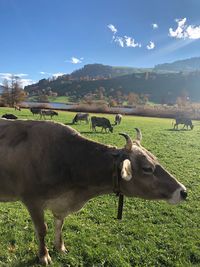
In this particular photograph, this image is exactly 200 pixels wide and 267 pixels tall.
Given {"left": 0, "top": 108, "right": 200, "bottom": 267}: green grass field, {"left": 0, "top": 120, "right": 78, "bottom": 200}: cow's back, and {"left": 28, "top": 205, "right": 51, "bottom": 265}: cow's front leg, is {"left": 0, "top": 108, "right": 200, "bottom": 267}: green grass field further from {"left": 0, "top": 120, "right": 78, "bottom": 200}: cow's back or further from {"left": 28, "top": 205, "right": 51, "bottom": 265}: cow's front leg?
{"left": 0, "top": 120, "right": 78, "bottom": 200}: cow's back

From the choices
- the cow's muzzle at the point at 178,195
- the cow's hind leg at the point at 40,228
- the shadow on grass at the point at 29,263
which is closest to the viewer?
the cow's muzzle at the point at 178,195

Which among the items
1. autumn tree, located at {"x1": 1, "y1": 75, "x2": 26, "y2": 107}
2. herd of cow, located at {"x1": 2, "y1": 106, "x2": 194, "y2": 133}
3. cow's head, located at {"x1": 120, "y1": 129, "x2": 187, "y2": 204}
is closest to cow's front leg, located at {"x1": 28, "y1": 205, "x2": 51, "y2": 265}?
cow's head, located at {"x1": 120, "y1": 129, "x2": 187, "y2": 204}

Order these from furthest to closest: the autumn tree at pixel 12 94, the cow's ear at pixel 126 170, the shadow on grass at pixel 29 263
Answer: the autumn tree at pixel 12 94, the shadow on grass at pixel 29 263, the cow's ear at pixel 126 170

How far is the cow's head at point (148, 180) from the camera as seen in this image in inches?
215

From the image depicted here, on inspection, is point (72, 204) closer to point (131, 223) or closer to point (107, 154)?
point (107, 154)

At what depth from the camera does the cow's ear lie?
502 cm

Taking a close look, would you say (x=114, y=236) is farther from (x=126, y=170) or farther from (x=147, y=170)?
(x=126, y=170)

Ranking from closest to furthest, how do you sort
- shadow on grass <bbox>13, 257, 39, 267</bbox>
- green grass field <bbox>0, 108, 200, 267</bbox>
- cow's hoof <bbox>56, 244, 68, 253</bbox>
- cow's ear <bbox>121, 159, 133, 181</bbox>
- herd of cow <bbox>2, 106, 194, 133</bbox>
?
cow's ear <bbox>121, 159, 133, 181</bbox>, shadow on grass <bbox>13, 257, 39, 267</bbox>, green grass field <bbox>0, 108, 200, 267</bbox>, cow's hoof <bbox>56, 244, 68, 253</bbox>, herd of cow <bbox>2, 106, 194, 133</bbox>

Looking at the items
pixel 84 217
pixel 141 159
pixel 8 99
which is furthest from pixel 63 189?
pixel 8 99

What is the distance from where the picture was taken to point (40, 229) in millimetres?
5895

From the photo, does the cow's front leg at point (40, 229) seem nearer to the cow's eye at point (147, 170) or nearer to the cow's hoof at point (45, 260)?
the cow's hoof at point (45, 260)

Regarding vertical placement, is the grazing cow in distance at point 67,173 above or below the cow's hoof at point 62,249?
above

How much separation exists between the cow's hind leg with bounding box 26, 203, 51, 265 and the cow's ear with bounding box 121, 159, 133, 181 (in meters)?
1.83

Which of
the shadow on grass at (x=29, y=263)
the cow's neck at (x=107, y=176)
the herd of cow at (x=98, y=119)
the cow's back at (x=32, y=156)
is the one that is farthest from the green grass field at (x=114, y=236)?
the herd of cow at (x=98, y=119)
